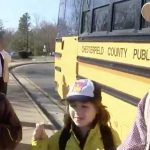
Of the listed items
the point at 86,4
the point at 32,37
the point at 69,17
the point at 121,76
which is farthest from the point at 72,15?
the point at 32,37

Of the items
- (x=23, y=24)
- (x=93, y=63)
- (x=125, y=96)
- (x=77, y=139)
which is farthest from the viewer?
(x=23, y=24)

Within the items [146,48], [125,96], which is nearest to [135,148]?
[146,48]

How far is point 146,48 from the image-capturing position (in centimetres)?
388

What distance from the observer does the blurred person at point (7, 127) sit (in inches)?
133

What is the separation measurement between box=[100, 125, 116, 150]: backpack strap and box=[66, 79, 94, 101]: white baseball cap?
0.68ft

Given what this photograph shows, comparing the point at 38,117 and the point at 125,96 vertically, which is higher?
the point at 125,96

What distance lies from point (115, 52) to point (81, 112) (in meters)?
2.00

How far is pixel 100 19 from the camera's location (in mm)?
5520

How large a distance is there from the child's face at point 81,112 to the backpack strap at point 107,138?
109 mm

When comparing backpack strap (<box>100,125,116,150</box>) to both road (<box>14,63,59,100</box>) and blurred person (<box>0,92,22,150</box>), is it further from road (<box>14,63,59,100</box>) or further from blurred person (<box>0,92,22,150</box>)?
road (<box>14,63,59,100</box>)

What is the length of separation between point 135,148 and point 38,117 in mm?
6750

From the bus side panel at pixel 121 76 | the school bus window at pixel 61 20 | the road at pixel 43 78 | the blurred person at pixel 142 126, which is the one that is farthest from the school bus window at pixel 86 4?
the road at pixel 43 78

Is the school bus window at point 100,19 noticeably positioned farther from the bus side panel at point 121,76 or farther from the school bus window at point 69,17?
the school bus window at point 69,17

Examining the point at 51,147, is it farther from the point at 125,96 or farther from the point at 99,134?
the point at 125,96
